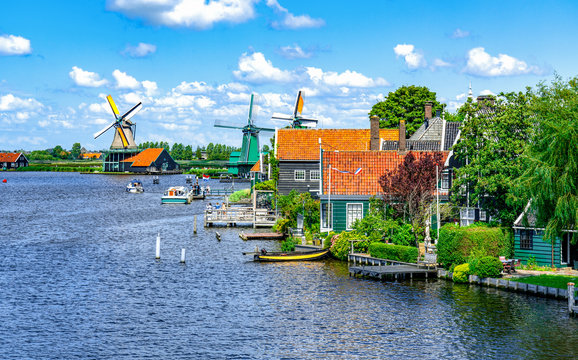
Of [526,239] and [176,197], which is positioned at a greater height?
[176,197]

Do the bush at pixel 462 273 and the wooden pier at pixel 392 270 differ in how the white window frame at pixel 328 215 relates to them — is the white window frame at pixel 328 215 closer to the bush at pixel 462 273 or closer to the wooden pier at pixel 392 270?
the wooden pier at pixel 392 270

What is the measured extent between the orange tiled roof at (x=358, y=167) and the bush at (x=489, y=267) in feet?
49.6

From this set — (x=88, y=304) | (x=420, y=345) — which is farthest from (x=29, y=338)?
(x=420, y=345)

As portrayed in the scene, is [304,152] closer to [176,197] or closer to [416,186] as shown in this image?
[416,186]

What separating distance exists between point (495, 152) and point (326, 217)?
1637cm

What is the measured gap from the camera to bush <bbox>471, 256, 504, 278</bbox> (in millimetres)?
40875

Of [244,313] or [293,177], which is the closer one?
[244,313]

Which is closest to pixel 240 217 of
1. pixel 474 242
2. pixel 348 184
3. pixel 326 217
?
pixel 326 217

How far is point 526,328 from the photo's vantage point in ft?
107

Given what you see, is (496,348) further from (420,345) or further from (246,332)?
(246,332)

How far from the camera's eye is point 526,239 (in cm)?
4347

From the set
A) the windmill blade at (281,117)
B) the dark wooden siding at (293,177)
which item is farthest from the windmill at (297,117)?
the dark wooden siding at (293,177)

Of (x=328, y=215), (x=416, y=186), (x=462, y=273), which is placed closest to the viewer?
(x=462, y=273)

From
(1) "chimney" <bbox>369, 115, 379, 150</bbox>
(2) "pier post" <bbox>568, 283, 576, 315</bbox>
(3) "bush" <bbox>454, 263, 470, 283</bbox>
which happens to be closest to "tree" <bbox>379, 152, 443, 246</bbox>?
(3) "bush" <bbox>454, 263, 470, 283</bbox>
